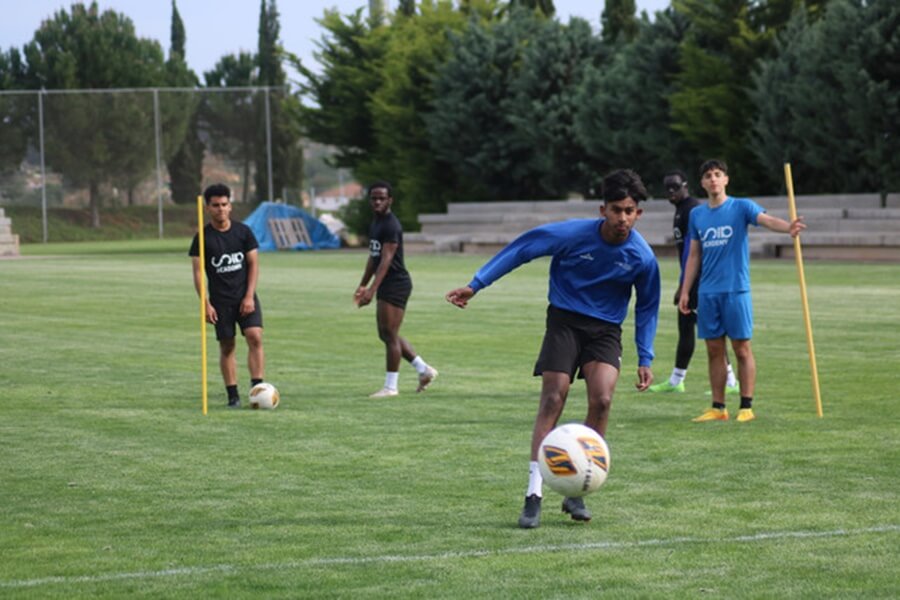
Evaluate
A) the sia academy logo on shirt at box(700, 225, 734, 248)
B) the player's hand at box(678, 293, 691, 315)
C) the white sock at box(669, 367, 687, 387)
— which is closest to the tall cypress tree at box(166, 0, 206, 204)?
the white sock at box(669, 367, 687, 387)

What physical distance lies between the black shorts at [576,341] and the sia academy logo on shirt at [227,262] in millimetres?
5742

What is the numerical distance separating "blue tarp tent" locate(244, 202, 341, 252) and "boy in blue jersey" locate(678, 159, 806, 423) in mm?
42917

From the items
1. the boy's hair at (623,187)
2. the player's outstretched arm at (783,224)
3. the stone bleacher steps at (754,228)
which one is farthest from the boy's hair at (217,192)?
the stone bleacher steps at (754,228)

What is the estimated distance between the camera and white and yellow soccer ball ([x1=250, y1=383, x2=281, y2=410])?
13531 mm

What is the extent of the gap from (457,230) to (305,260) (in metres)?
7.10

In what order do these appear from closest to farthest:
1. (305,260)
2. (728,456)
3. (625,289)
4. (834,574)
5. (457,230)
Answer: (834,574), (625,289), (728,456), (305,260), (457,230)

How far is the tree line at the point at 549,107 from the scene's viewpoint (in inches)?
1646

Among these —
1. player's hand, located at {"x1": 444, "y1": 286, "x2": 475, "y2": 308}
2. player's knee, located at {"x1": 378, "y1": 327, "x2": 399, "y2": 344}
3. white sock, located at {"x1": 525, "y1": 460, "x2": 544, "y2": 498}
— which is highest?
player's hand, located at {"x1": 444, "y1": 286, "x2": 475, "y2": 308}

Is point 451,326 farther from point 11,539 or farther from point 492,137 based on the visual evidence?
point 492,137

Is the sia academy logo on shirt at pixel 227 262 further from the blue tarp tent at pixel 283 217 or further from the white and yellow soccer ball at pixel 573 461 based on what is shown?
the blue tarp tent at pixel 283 217

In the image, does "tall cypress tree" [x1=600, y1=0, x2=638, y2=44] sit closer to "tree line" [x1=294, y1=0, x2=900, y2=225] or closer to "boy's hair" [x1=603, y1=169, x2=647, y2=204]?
"tree line" [x1=294, y1=0, x2=900, y2=225]

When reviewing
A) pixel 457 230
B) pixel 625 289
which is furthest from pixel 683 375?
pixel 457 230

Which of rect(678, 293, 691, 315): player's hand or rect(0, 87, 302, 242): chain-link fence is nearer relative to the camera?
rect(678, 293, 691, 315): player's hand

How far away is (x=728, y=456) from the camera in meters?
10.6
